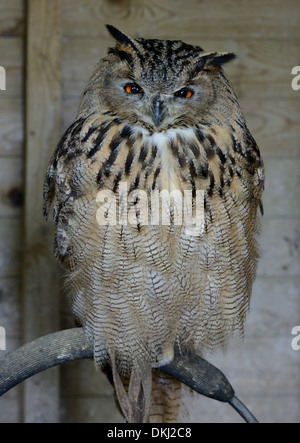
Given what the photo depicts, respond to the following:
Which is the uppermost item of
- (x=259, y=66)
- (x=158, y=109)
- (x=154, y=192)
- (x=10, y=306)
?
(x=259, y=66)

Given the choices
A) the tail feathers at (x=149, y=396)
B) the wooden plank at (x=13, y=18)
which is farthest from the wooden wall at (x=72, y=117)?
the tail feathers at (x=149, y=396)

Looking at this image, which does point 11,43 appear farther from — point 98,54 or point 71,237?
point 71,237

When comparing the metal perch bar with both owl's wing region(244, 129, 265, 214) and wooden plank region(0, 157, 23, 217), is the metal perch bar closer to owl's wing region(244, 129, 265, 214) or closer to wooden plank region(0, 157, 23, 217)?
owl's wing region(244, 129, 265, 214)

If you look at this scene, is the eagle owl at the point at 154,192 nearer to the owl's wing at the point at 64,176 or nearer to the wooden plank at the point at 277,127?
the owl's wing at the point at 64,176

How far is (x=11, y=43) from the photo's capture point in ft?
5.61

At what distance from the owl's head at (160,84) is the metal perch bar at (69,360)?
1.53 feet

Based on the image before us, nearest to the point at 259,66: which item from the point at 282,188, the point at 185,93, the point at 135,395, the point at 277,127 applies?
the point at 277,127

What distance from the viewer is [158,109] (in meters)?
1.09

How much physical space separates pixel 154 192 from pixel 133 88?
0.21 m

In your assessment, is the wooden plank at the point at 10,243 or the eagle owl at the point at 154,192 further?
the wooden plank at the point at 10,243

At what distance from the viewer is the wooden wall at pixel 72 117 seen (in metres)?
1.69

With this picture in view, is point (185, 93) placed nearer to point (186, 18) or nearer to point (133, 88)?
point (133, 88)

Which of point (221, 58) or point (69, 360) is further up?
point (221, 58)

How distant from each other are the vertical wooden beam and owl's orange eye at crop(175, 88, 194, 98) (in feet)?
2.05
